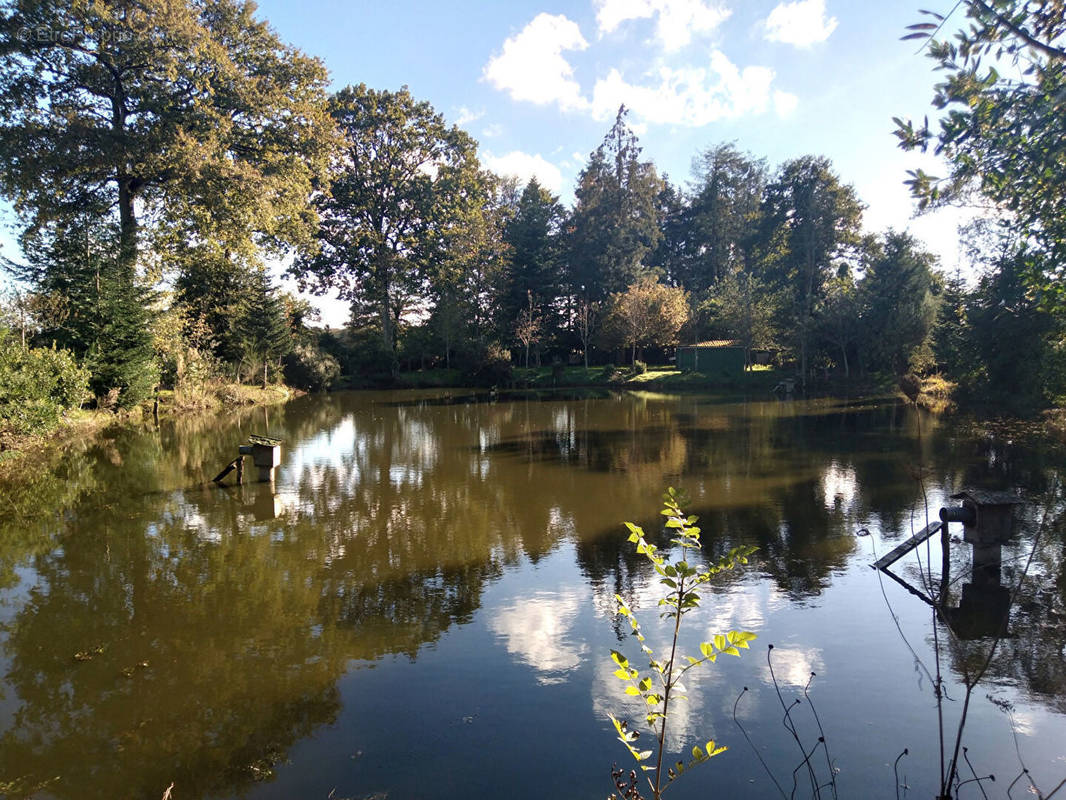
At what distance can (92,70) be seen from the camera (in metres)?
20.9

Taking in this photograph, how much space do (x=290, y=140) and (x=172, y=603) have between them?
2343 centimetres

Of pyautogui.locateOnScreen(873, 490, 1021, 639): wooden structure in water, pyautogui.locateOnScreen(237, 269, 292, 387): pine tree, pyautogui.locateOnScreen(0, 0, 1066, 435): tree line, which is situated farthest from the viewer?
pyautogui.locateOnScreen(237, 269, 292, 387): pine tree

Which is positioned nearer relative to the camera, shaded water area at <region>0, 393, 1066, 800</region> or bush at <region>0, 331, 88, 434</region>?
shaded water area at <region>0, 393, 1066, 800</region>

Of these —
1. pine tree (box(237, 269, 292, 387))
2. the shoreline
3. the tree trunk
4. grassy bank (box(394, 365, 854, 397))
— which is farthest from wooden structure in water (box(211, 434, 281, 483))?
grassy bank (box(394, 365, 854, 397))

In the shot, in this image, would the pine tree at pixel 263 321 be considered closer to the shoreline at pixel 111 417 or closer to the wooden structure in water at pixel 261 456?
the shoreline at pixel 111 417

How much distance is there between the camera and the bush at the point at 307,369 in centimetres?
3853

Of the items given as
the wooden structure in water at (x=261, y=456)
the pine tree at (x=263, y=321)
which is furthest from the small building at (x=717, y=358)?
the wooden structure in water at (x=261, y=456)

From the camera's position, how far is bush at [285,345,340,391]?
3853 centimetres

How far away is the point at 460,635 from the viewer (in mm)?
5836

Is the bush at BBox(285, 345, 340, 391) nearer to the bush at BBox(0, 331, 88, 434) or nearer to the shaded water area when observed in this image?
the bush at BBox(0, 331, 88, 434)

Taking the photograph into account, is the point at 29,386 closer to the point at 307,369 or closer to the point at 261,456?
the point at 261,456

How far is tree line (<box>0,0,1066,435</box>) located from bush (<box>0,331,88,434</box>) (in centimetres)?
223

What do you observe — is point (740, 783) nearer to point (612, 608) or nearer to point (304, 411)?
point (612, 608)

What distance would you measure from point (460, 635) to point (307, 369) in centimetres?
3580
